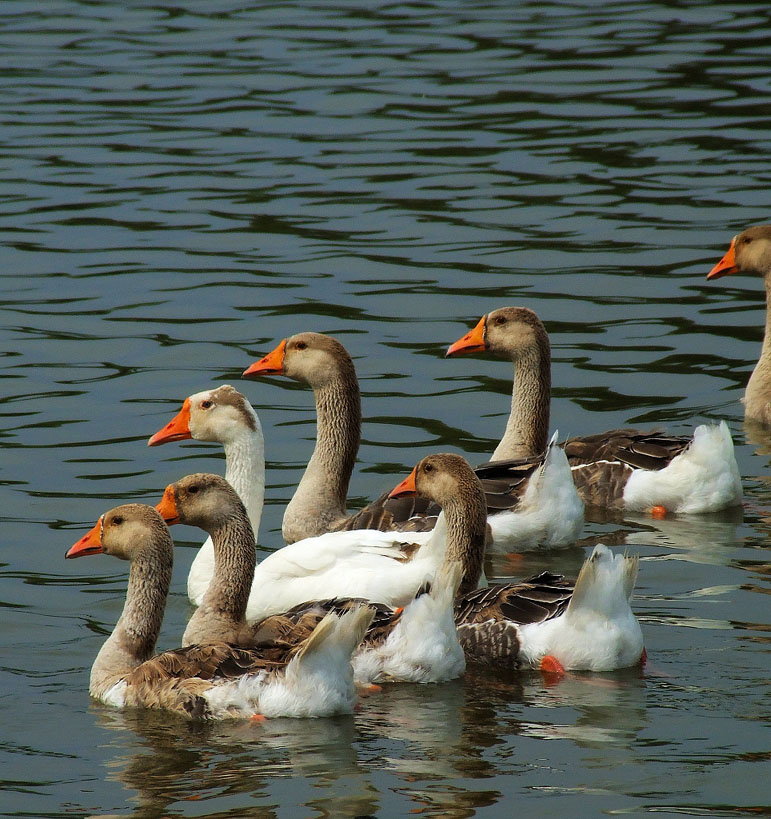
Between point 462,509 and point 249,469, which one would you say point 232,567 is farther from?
point 249,469

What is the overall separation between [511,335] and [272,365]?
192 cm

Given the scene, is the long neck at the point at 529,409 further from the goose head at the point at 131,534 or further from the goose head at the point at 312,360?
the goose head at the point at 131,534

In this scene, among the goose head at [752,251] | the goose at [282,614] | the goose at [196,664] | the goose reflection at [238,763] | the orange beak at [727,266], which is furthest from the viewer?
the orange beak at [727,266]

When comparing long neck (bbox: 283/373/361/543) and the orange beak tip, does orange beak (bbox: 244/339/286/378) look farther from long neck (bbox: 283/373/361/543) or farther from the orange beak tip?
the orange beak tip

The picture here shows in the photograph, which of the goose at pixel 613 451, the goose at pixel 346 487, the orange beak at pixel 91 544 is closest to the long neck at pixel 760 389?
the goose at pixel 613 451

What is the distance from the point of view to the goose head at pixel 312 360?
1210 centimetres

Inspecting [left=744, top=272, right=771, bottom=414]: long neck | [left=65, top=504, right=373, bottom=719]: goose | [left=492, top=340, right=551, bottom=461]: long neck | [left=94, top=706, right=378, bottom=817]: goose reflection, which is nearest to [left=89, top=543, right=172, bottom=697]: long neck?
[left=65, top=504, right=373, bottom=719]: goose

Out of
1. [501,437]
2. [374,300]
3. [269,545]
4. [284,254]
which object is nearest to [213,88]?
[284,254]

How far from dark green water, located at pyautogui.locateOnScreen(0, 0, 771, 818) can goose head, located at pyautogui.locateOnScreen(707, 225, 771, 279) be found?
0.89 meters

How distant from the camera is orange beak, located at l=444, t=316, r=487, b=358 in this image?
42.8 ft

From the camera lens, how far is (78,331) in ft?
53.0

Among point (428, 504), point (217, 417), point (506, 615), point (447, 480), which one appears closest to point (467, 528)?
point (447, 480)

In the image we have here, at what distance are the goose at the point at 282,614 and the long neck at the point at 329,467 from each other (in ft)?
6.75

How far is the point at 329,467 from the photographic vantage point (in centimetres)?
1195
